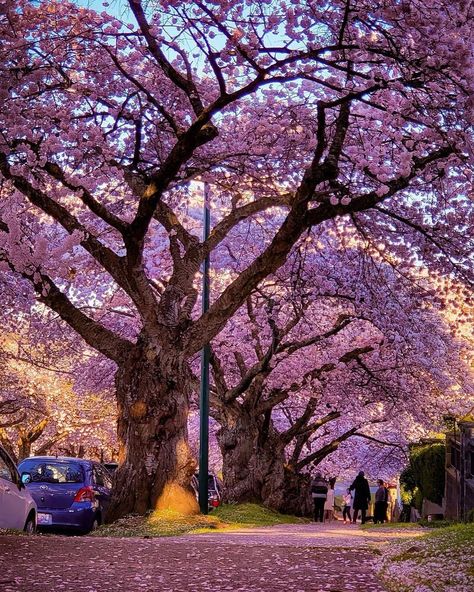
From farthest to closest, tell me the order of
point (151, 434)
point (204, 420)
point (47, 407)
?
1. point (47, 407)
2. point (204, 420)
3. point (151, 434)

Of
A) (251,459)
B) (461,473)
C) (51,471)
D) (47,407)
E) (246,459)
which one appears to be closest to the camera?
(51,471)

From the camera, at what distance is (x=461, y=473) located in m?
16.8

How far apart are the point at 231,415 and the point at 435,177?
10993mm

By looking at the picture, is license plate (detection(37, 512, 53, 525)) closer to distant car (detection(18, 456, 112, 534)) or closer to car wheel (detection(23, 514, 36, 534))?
distant car (detection(18, 456, 112, 534))

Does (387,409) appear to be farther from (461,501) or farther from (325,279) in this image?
(461,501)

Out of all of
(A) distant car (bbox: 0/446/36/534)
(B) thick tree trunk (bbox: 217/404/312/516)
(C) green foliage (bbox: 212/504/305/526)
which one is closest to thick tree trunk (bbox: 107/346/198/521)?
(A) distant car (bbox: 0/446/36/534)

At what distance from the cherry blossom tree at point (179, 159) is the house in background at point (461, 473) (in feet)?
10.9

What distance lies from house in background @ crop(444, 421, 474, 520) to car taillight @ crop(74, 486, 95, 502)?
21.8 ft

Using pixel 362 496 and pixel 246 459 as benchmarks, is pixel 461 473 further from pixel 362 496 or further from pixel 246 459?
pixel 362 496

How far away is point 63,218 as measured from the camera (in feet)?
45.3

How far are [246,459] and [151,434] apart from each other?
9938mm

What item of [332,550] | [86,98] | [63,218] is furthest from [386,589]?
[86,98]

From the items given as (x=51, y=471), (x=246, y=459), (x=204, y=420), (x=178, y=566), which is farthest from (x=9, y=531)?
(x=246, y=459)

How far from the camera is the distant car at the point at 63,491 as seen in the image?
52.0 feet
